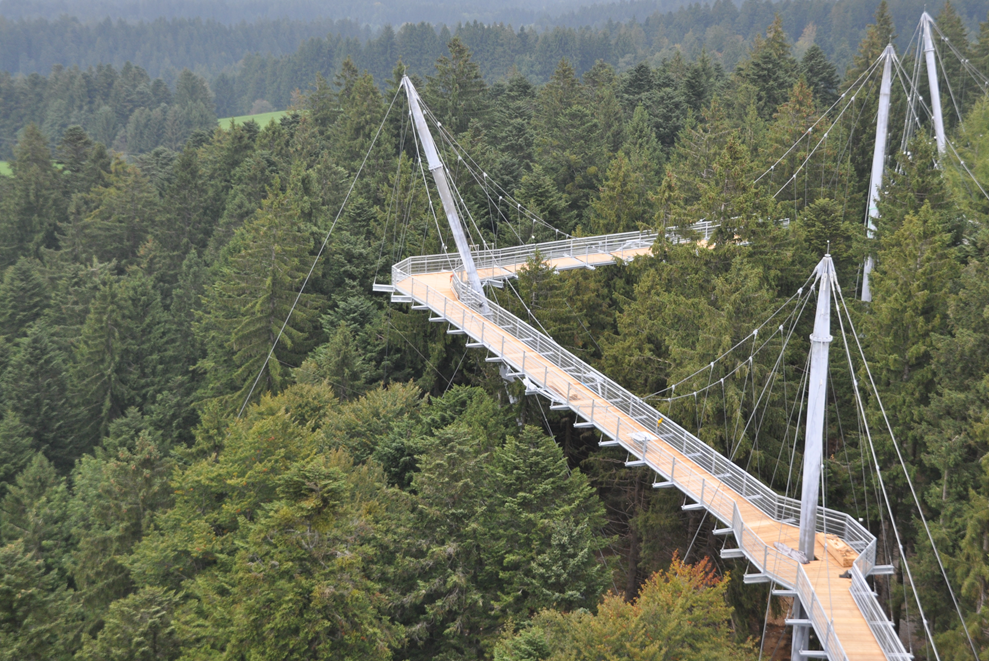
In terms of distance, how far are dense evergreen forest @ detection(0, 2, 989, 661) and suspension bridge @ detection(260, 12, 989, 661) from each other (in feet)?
4.94

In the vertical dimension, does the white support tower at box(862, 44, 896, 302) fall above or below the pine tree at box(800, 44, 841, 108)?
below

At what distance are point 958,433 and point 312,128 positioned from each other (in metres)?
74.2

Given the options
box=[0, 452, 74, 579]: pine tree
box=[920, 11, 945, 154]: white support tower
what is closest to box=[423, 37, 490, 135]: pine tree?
box=[920, 11, 945, 154]: white support tower

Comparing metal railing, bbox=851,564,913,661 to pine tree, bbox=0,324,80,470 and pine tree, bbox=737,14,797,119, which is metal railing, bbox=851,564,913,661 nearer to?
pine tree, bbox=0,324,80,470

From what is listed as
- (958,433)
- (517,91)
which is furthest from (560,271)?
(517,91)

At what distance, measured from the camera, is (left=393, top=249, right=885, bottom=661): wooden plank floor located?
21125 millimetres

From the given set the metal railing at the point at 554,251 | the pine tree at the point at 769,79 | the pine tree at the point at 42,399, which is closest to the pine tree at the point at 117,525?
the metal railing at the point at 554,251

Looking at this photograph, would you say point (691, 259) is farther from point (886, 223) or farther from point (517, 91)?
point (517, 91)

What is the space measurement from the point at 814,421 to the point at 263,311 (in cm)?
3229

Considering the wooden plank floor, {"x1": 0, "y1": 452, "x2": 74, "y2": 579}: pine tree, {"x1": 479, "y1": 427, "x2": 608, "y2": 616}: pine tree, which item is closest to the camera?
the wooden plank floor

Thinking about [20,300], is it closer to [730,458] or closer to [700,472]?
[730,458]

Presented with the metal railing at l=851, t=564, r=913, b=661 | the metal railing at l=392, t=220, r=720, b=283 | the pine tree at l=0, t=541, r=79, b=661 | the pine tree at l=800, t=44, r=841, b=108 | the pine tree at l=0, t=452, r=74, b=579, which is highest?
the pine tree at l=800, t=44, r=841, b=108

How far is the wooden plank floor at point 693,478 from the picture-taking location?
21125mm

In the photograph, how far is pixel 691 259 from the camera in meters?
34.3
